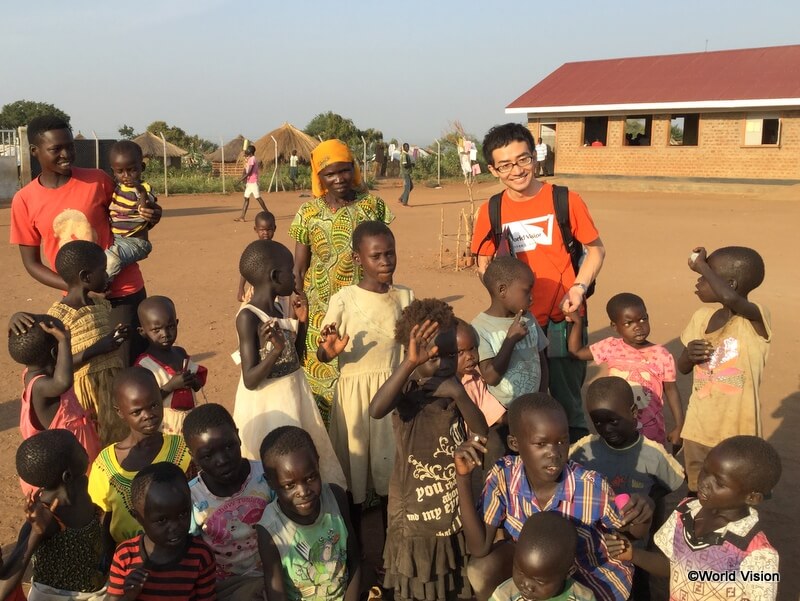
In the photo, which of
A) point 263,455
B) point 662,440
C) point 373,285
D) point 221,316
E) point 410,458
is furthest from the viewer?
point 221,316

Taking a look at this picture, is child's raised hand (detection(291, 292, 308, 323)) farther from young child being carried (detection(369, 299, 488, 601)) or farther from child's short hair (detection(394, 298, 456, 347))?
young child being carried (detection(369, 299, 488, 601))

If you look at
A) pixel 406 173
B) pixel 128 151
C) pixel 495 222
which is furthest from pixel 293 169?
pixel 495 222

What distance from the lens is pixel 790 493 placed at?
4195 millimetres

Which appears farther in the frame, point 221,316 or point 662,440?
point 221,316

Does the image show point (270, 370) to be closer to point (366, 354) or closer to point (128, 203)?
point (366, 354)

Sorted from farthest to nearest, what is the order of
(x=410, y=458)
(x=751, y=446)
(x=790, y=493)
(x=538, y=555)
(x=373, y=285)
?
(x=790, y=493) → (x=373, y=285) → (x=410, y=458) → (x=751, y=446) → (x=538, y=555)

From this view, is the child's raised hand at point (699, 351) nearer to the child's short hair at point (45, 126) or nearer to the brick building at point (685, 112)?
the child's short hair at point (45, 126)

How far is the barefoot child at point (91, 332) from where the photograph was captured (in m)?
3.49

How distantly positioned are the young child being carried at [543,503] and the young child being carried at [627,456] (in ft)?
1.00

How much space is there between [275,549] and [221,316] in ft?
18.9

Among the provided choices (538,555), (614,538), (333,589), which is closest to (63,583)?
(333,589)

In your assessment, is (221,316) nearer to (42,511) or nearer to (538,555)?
(42,511)

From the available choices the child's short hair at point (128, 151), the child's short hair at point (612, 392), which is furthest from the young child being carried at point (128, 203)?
the child's short hair at point (612, 392)

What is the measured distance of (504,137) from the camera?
367cm
